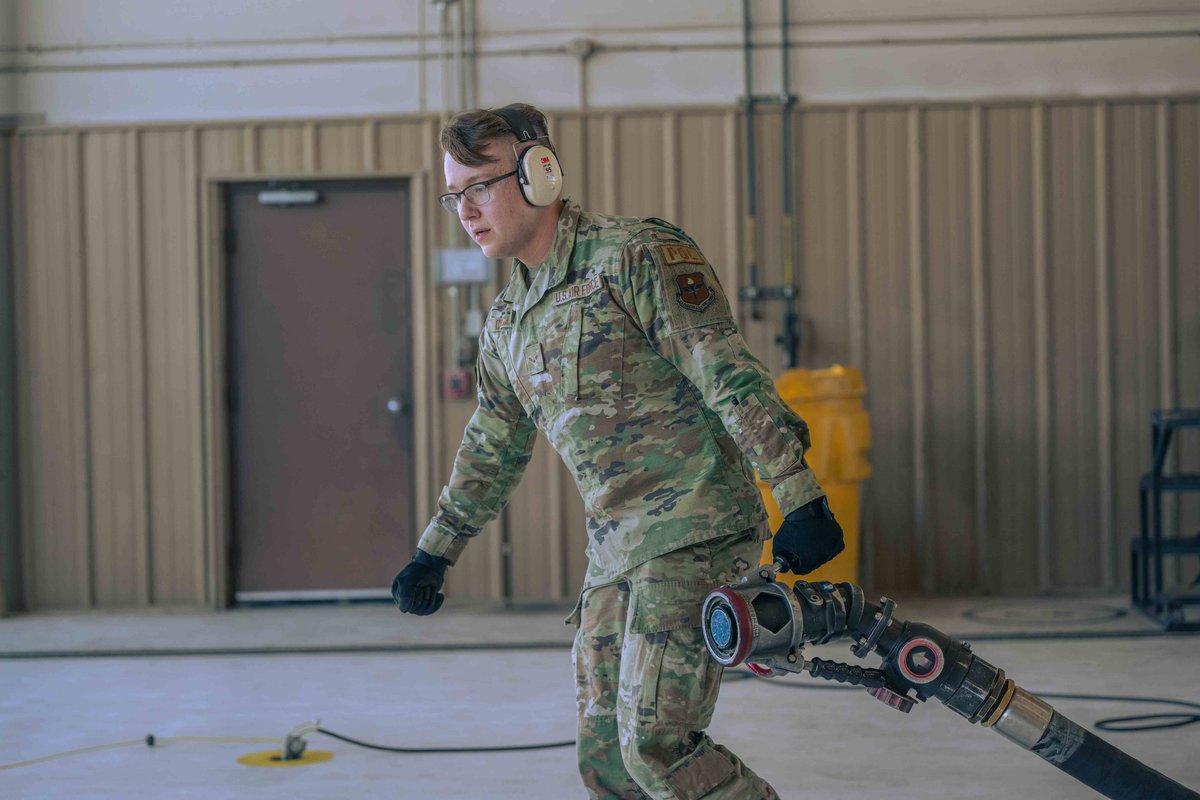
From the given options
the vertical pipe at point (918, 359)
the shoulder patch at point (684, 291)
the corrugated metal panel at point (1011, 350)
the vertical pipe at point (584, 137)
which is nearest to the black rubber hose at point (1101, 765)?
the shoulder patch at point (684, 291)

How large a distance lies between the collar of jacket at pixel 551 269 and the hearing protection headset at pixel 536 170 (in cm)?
6

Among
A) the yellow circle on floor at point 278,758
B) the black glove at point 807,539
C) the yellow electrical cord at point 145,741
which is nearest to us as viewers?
the black glove at point 807,539

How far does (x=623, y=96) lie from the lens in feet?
26.0

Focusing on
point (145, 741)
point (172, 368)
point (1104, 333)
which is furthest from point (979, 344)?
point (145, 741)

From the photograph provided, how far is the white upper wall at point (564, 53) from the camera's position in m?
7.85

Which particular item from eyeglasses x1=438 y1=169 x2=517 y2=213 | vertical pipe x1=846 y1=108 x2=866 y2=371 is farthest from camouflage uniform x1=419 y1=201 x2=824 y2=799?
vertical pipe x1=846 y1=108 x2=866 y2=371

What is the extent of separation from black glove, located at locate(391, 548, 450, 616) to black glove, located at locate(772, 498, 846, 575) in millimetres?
915

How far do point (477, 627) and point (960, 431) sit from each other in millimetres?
3170

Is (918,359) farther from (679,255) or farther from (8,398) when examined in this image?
(8,398)

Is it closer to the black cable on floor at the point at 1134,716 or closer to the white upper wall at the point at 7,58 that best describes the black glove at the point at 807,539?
the black cable on floor at the point at 1134,716

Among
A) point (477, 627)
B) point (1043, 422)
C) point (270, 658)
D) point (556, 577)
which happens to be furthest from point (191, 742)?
point (1043, 422)

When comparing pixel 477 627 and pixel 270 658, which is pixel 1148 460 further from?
pixel 270 658

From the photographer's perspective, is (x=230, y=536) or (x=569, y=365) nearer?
(x=569, y=365)

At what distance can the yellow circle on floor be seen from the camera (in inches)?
173
